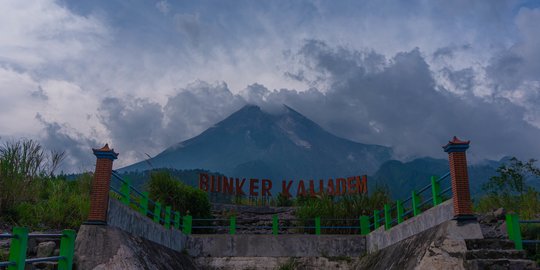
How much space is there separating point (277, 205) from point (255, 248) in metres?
13.3

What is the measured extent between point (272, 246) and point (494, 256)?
1001cm

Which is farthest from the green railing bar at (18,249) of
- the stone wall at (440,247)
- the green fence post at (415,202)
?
the green fence post at (415,202)

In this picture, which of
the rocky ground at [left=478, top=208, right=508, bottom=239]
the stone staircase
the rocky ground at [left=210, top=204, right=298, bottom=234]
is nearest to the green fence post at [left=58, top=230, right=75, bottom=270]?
the stone staircase

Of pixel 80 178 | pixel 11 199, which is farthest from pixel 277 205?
pixel 11 199

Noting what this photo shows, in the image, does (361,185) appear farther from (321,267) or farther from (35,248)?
(35,248)

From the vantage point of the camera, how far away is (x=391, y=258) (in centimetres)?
1413

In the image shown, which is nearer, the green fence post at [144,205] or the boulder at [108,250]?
the boulder at [108,250]

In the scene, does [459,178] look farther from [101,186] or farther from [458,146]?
[101,186]

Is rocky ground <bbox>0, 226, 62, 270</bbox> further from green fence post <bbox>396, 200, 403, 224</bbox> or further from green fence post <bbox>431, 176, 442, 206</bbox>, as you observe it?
green fence post <bbox>396, 200, 403, 224</bbox>

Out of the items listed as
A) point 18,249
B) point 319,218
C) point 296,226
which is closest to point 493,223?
point 319,218

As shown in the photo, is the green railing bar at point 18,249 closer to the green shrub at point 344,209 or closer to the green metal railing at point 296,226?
the green metal railing at point 296,226

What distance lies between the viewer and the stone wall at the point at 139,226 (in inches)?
447

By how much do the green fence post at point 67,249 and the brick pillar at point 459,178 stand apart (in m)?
8.57

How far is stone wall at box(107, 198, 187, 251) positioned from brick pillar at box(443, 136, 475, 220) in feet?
27.0
